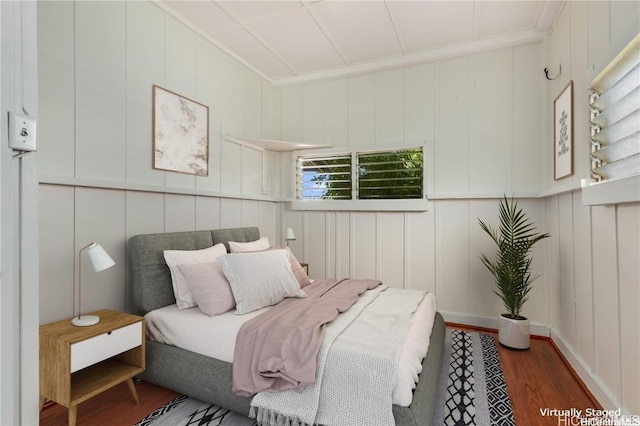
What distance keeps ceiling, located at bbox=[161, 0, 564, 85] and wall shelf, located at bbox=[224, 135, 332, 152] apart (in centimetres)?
93

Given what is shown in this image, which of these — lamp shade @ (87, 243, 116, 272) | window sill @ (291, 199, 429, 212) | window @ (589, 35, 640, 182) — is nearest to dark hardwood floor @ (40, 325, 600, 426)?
lamp shade @ (87, 243, 116, 272)

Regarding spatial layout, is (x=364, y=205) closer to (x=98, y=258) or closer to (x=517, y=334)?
(x=517, y=334)

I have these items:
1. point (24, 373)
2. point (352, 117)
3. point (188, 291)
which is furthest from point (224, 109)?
point (24, 373)

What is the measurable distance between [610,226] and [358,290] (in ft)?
5.38

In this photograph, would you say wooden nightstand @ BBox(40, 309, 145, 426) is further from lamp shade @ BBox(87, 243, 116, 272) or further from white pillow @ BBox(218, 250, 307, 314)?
white pillow @ BBox(218, 250, 307, 314)

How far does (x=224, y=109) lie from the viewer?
331 centimetres

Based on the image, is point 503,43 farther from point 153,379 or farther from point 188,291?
point 153,379

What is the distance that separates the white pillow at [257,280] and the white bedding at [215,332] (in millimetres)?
85

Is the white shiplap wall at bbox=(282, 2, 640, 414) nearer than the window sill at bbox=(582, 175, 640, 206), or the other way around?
the window sill at bbox=(582, 175, 640, 206)

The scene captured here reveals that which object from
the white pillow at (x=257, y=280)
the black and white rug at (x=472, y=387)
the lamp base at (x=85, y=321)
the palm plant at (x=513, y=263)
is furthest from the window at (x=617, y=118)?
the lamp base at (x=85, y=321)

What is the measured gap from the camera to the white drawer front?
159cm

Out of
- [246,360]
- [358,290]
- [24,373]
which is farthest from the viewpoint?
[358,290]

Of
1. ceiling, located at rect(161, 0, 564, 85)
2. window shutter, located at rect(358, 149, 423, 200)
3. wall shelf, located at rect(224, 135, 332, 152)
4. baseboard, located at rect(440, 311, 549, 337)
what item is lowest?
baseboard, located at rect(440, 311, 549, 337)

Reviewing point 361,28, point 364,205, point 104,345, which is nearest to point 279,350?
point 104,345
